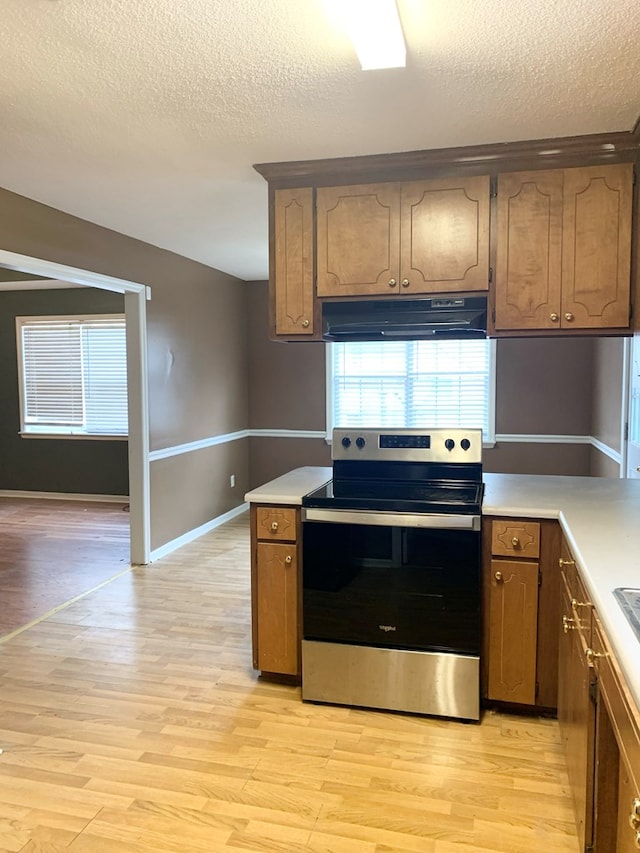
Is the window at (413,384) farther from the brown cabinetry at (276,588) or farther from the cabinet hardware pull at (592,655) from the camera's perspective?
the cabinet hardware pull at (592,655)

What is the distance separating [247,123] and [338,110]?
1.23 ft

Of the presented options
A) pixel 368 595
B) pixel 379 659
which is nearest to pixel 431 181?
pixel 368 595

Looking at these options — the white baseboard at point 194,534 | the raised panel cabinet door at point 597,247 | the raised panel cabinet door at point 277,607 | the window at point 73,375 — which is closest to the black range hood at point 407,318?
the raised panel cabinet door at point 597,247

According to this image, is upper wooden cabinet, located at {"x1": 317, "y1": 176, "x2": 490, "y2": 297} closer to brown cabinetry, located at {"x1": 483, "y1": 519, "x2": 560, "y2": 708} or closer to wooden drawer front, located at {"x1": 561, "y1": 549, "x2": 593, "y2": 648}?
brown cabinetry, located at {"x1": 483, "y1": 519, "x2": 560, "y2": 708}

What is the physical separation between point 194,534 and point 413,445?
3.01 meters

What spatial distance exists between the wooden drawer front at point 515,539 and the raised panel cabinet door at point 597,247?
0.92m

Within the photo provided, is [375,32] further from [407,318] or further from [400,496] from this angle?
[400,496]

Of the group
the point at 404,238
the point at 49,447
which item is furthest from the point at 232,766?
the point at 49,447

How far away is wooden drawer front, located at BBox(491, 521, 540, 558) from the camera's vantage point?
7.99 feet

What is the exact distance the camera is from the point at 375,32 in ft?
5.80

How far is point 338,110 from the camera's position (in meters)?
2.33

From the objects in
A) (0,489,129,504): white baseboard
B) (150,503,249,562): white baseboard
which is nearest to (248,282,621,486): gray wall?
(150,503,249,562): white baseboard

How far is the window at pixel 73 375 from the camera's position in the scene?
6898 millimetres

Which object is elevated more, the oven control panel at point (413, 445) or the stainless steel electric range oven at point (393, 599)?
the oven control panel at point (413, 445)
